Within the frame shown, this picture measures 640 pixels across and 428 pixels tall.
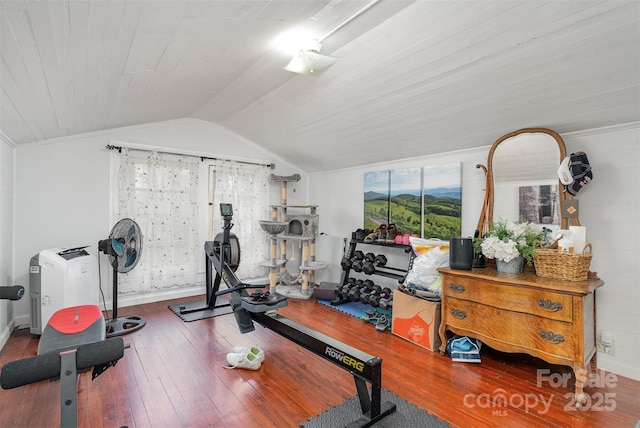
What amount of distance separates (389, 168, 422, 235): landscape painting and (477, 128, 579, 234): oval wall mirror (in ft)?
2.80

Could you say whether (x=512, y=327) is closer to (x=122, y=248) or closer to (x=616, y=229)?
(x=616, y=229)

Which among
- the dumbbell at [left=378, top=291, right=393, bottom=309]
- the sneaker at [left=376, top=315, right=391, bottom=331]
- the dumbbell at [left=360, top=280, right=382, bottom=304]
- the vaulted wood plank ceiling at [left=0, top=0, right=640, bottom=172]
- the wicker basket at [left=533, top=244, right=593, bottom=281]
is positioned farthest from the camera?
the dumbbell at [left=360, top=280, right=382, bottom=304]

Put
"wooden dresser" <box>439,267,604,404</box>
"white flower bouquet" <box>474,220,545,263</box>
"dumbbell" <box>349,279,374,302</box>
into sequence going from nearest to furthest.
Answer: "wooden dresser" <box>439,267,604,404</box>
"white flower bouquet" <box>474,220,545,263</box>
"dumbbell" <box>349,279,374,302</box>

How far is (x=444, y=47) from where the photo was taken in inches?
85.4

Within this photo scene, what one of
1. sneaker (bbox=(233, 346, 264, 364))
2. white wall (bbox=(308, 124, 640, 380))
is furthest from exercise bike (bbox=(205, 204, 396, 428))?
white wall (bbox=(308, 124, 640, 380))

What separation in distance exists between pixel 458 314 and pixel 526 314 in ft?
1.71

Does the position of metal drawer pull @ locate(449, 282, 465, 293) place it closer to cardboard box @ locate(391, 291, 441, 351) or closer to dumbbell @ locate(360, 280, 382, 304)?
cardboard box @ locate(391, 291, 441, 351)

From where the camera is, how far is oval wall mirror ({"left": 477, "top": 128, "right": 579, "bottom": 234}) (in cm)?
270

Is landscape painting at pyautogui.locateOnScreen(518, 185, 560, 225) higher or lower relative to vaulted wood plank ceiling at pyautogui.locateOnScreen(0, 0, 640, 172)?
lower

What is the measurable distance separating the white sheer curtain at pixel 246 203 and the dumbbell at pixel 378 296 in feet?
7.12

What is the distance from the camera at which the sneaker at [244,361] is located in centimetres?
246

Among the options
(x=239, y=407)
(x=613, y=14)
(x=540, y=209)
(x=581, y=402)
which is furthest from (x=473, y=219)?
(x=239, y=407)

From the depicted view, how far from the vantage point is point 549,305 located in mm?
2166

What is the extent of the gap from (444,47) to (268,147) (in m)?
3.39
